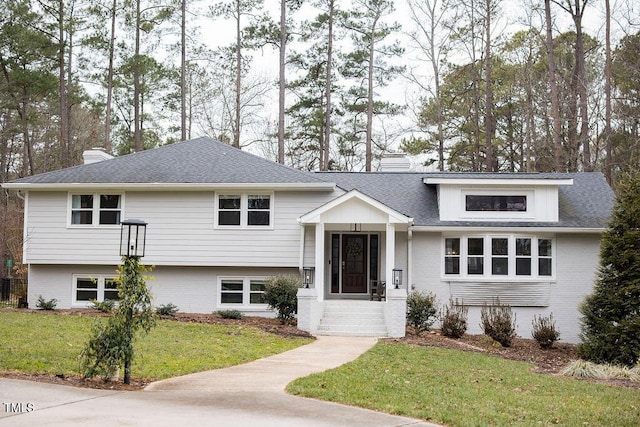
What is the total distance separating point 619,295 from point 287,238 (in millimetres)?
8868

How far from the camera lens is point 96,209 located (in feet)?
70.3

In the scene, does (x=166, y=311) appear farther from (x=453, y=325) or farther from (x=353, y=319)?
(x=453, y=325)

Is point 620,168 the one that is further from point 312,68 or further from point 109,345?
point 109,345

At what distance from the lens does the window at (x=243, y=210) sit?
826 inches

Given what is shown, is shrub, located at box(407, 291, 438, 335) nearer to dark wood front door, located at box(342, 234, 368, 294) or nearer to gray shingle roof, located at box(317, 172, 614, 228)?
gray shingle roof, located at box(317, 172, 614, 228)

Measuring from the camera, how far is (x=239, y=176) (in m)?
21.0

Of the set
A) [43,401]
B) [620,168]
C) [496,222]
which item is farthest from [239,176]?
[620,168]

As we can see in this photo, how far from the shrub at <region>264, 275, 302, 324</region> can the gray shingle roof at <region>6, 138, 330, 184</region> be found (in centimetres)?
298

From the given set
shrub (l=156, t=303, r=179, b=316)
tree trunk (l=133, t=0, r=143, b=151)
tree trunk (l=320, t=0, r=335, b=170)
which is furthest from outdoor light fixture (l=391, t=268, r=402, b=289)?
tree trunk (l=133, t=0, r=143, b=151)

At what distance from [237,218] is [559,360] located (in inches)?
375

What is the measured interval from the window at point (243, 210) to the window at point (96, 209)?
3.01 m

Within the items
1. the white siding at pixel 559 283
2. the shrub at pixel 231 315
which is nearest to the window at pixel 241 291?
the shrub at pixel 231 315

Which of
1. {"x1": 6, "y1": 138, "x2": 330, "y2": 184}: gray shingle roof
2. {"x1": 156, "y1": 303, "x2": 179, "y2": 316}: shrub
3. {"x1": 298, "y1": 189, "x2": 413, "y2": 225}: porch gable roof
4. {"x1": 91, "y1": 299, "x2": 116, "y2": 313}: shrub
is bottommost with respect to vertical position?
{"x1": 156, "y1": 303, "x2": 179, "y2": 316}: shrub

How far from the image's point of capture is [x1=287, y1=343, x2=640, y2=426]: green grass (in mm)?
8727
